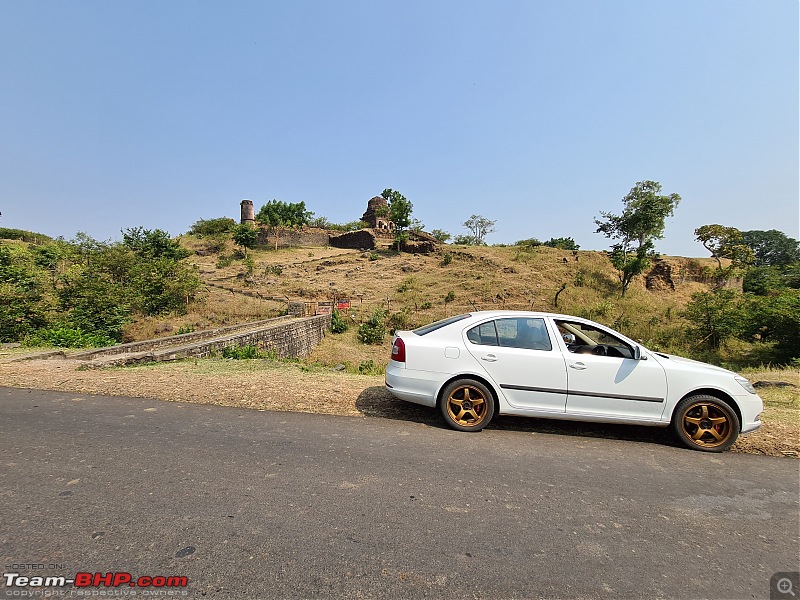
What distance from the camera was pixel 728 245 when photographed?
90.4 ft

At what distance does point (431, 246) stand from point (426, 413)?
38681 millimetres

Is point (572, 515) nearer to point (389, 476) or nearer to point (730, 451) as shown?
point (389, 476)

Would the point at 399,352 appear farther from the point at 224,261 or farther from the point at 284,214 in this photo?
the point at 284,214

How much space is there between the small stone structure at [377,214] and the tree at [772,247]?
54.6 metres

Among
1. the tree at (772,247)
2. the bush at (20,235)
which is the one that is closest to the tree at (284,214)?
the bush at (20,235)

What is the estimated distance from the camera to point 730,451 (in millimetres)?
4035

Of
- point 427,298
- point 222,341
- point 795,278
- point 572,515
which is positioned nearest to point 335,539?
point 572,515

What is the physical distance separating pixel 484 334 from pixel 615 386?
1.57 meters

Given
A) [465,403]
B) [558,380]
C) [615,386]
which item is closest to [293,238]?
[465,403]

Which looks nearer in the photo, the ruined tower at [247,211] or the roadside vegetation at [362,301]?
the roadside vegetation at [362,301]

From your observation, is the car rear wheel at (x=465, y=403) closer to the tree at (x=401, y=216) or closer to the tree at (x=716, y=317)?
the tree at (x=716, y=317)

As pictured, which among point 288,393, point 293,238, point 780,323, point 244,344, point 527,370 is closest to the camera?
point 527,370

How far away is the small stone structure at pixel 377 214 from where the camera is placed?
57.7 meters

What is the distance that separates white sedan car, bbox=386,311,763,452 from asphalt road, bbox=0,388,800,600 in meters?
0.31
